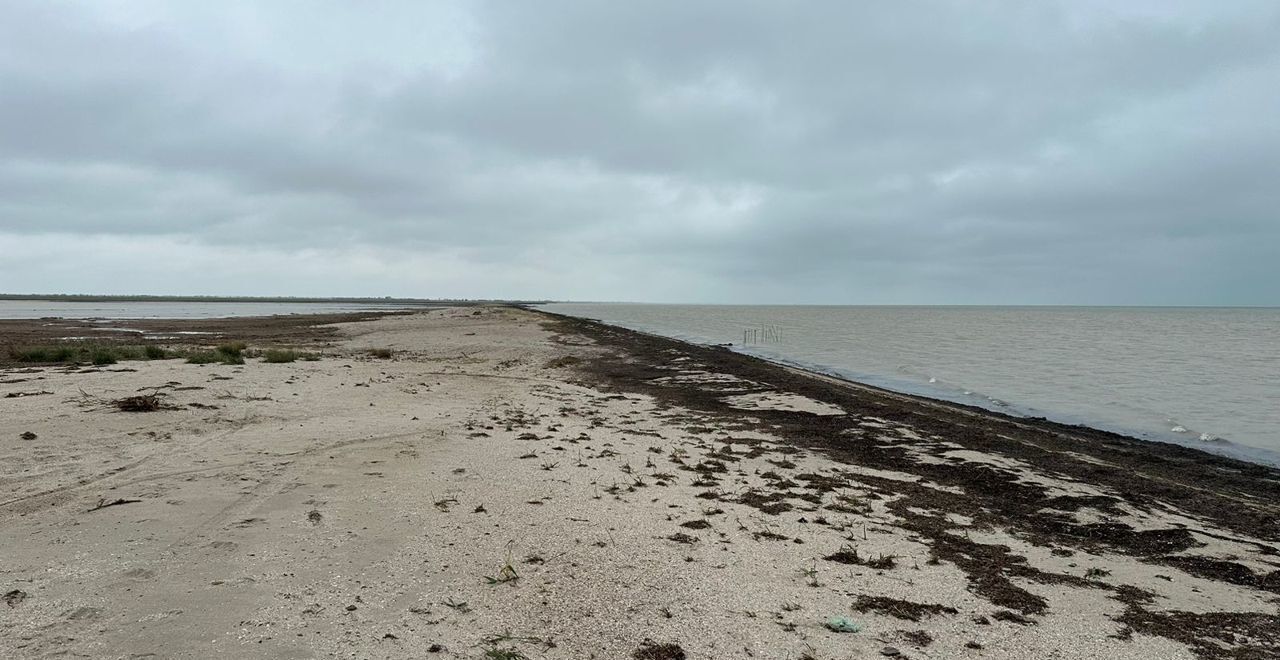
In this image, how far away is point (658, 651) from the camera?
389cm

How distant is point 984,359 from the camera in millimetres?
33031

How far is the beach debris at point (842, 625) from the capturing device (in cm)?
424

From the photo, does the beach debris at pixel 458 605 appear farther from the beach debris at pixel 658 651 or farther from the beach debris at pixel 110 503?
the beach debris at pixel 110 503

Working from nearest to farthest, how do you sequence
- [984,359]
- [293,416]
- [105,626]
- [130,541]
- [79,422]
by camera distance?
[105,626]
[130,541]
[79,422]
[293,416]
[984,359]

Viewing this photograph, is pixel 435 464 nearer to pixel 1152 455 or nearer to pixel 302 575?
pixel 302 575

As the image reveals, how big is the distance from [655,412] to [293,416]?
6829 mm

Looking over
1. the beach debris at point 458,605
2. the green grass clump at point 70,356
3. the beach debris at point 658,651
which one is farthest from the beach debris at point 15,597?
the green grass clump at point 70,356

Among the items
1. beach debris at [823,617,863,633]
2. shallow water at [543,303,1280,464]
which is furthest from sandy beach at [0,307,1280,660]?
A: shallow water at [543,303,1280,464]

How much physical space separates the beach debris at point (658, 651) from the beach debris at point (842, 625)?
109cm

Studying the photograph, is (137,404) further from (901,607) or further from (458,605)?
(901,607)

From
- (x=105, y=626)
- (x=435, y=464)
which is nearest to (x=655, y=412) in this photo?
→ (x=435, y=464)

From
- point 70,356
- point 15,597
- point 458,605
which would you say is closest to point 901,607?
point 458,605

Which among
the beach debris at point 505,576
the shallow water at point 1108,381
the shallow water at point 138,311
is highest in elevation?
the shallow water at point 138,311

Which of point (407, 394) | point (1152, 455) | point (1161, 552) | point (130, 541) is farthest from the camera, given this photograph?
point (407, 394)
